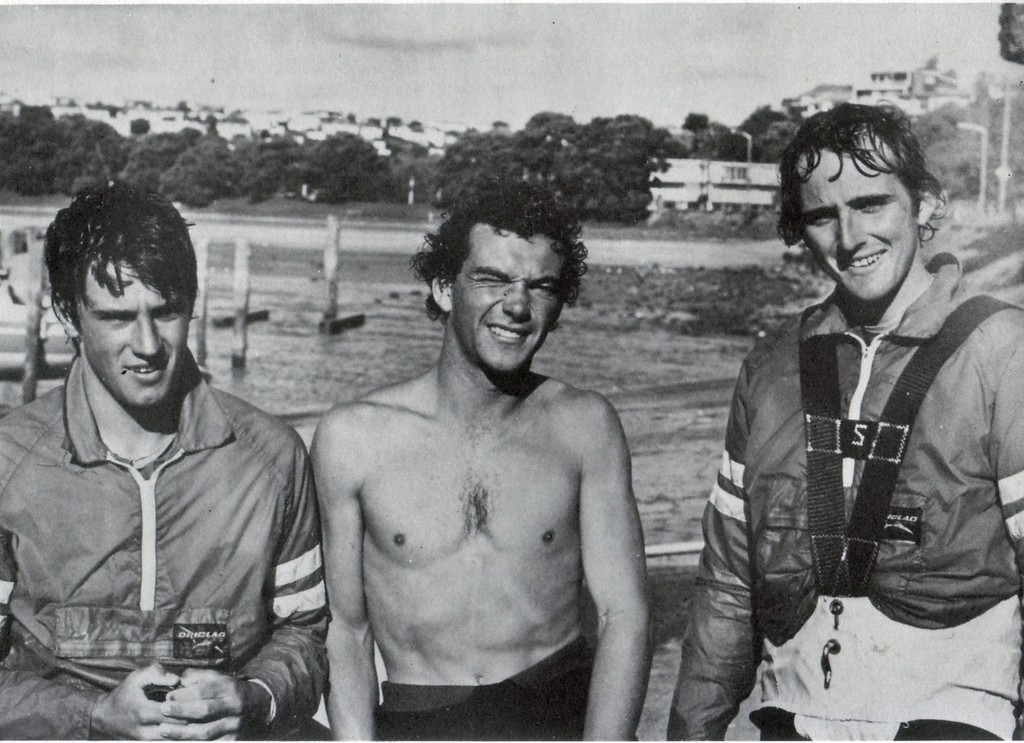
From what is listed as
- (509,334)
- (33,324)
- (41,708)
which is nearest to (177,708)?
(41,708)

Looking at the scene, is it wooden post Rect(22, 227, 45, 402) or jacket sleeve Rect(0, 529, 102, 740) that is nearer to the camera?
jacket sleeve Rect(0, 529, 102, 740)

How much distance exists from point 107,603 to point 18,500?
10.6 inches

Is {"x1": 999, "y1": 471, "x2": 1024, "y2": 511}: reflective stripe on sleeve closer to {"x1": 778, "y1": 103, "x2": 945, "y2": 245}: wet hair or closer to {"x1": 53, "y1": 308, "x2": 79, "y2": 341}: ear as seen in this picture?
{"x1": 778, "y1": 103, "x2": 945, "y2": 245}: wet hair

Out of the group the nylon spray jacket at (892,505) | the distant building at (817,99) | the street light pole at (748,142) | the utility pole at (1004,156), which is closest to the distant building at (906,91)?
the distant building at (817,99)

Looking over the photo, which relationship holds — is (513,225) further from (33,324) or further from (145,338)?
(33,324)

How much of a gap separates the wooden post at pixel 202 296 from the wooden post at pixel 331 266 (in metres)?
0.48

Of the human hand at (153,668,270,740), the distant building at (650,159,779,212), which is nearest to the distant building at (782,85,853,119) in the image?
the distant building at (650,159,779,212)

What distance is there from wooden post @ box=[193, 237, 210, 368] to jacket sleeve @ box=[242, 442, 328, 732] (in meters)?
2.06

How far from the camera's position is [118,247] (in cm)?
217

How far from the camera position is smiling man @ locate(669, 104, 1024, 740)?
2049mm

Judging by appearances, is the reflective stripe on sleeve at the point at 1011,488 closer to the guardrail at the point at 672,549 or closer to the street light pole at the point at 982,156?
the street light pole at the point at 982,156

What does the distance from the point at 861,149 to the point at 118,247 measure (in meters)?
1.51

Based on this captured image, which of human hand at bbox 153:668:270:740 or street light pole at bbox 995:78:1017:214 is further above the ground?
street light pole at bbox 995:78:1017:214

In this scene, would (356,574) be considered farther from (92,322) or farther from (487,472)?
(92,322)
